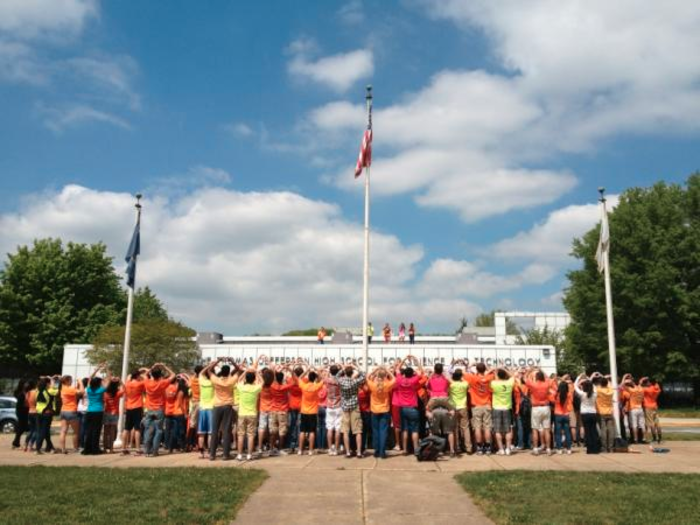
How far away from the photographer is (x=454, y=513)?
7707 millimetres

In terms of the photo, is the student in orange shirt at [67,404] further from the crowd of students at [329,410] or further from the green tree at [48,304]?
the green tree at [48,304]

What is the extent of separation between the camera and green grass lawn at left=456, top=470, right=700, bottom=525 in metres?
7.35

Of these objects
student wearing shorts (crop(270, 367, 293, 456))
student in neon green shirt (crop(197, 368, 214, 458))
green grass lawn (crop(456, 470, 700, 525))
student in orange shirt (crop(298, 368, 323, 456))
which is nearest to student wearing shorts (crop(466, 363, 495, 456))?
green grass lawn (crop(456, 470, 700, 525))

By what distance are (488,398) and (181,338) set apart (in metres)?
28.6

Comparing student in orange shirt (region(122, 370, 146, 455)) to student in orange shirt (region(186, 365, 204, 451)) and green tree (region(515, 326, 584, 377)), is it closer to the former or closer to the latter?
student in orange shirt (region(186, 365, 204, 451))

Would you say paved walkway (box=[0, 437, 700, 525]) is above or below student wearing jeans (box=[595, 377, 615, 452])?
below

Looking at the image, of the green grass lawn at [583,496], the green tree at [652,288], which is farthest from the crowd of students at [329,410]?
the green tree at [652,288]

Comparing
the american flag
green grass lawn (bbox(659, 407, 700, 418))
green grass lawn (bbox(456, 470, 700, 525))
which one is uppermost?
the american flag

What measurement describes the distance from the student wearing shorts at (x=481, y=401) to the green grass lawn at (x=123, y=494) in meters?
5.12

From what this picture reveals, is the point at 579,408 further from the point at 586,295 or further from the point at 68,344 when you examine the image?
the point at 68,344

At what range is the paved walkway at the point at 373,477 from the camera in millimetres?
7676

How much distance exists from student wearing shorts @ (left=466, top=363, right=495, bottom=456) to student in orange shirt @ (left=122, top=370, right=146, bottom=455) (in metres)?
7.36

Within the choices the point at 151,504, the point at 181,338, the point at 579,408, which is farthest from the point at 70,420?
the point at 181,338

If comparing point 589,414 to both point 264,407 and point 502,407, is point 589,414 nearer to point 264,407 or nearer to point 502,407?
point 502,407
